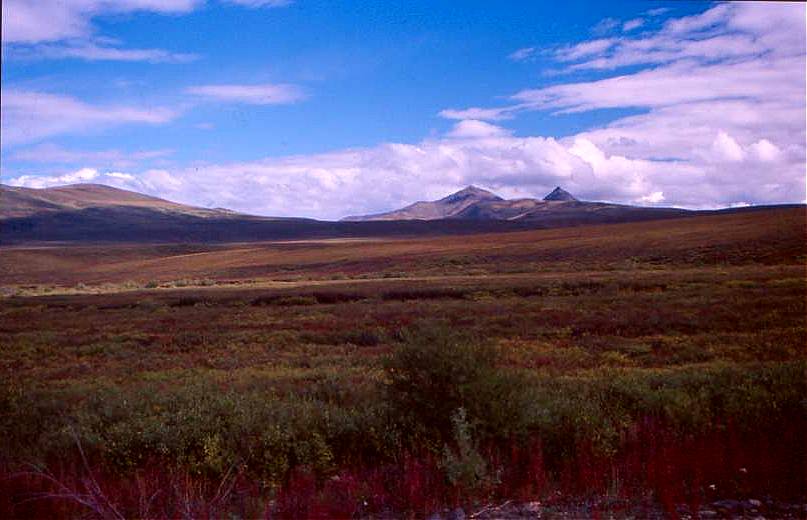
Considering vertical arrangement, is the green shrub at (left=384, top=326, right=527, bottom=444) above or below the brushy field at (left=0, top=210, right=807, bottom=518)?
above

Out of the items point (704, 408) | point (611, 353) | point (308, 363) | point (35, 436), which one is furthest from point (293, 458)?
point (611, 353)

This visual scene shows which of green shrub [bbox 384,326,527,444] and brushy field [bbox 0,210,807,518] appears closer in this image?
brushy field [bbox 0,210,807,518]

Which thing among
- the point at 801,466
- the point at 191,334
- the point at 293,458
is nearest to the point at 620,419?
the point at 801,466

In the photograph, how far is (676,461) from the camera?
24.3ft

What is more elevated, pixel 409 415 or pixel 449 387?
pixel 449 387

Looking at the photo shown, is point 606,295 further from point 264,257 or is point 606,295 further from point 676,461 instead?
point 264,257

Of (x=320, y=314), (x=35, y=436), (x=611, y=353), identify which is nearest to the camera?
(x=35, y=436)

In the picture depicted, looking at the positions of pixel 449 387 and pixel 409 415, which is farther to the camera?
pixel 409 415

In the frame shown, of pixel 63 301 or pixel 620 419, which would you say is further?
pixel 63 301

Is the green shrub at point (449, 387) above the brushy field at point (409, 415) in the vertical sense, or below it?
above

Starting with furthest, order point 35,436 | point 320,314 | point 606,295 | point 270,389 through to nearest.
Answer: point 606,295 → point 320,314 → point 270,389 → point 35,436

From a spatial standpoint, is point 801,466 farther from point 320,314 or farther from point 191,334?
point 320,314

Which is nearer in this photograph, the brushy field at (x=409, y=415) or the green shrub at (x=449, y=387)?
the brushy field at (x=409, y=415)

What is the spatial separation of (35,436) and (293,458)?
14.2 ft
